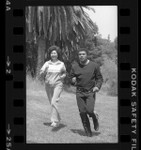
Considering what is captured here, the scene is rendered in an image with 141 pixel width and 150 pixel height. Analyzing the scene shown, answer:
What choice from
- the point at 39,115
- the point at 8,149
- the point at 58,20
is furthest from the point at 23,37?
the point at 8,149

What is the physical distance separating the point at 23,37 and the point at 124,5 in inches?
99.4

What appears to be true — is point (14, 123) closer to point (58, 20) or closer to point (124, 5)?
point (58, 20)

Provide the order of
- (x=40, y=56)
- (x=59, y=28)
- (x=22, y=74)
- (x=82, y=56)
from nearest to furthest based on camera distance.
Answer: (x=22, y=74) → (x=82, y=56) → (x=40, y=56) → (x=59, y=28)

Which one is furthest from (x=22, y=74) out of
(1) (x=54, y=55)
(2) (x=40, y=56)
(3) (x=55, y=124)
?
(3) (x=55, y=124)

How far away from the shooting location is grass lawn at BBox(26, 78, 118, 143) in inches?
440

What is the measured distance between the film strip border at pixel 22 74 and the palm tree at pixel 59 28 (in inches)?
14.8

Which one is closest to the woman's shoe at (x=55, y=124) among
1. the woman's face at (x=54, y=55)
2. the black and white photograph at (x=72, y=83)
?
the black and white photograph at (x=72, y=83)

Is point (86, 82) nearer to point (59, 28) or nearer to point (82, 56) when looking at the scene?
point (82, 56)

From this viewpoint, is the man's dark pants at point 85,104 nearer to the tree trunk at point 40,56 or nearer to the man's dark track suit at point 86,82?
the man's dark track suit at point 86,82

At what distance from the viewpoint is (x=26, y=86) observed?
11.1 m

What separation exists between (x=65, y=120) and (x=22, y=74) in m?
1.55

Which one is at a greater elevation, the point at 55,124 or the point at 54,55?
the point at 54,55

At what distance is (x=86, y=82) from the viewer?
1125 cm

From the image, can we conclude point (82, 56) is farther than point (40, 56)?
No
